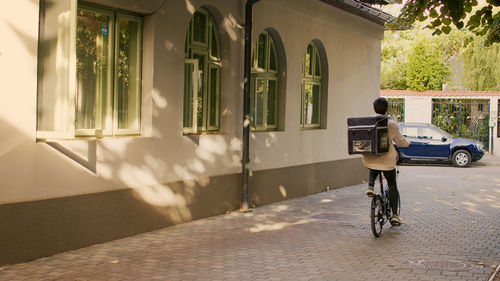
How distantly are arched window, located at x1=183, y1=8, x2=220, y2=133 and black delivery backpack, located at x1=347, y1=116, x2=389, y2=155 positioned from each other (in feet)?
8.50

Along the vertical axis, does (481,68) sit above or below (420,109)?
above

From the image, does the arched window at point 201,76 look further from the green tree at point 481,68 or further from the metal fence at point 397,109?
the green tree at point 481,68

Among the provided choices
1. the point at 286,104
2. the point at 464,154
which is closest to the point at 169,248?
the point at 286,104

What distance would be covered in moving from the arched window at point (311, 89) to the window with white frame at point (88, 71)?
6.24 m

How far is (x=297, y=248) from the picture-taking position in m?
8.55

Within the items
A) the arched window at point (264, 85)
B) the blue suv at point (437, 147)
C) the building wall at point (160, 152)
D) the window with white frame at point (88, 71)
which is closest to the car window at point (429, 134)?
the blue suv at point (437, 147)

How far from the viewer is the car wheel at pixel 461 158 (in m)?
24.3

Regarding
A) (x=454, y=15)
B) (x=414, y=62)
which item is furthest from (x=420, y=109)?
(x=454, y=15)

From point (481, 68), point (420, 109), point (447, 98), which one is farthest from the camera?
point (481, 68)

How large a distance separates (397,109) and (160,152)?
23.2 meters

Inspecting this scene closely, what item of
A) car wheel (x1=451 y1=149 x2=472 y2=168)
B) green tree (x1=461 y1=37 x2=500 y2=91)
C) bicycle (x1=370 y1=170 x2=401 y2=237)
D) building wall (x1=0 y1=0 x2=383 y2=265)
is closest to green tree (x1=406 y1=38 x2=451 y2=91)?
green tree (x1=461 y1=37 x2=500 y2=91)

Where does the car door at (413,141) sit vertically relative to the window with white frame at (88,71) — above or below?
below

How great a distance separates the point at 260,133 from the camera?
12453 millimetres

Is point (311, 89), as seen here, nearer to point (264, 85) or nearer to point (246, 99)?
point (264, 85)
